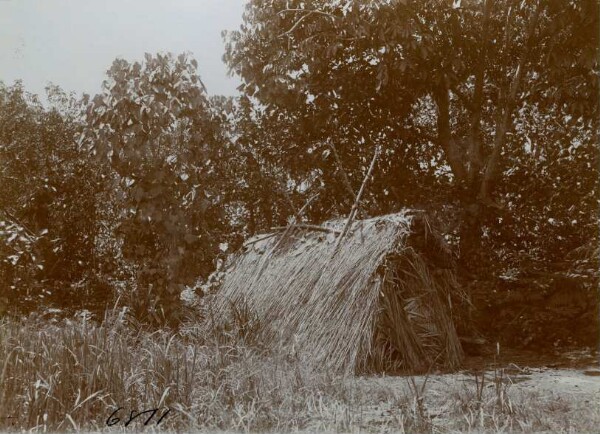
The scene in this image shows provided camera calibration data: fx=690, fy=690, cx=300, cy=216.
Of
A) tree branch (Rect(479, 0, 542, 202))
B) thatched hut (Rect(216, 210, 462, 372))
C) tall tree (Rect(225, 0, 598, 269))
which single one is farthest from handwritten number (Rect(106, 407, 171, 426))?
tree branch (Rect(479, 0, 542, 202))

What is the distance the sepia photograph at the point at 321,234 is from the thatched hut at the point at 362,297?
24mm

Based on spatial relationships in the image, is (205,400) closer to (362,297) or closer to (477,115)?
(362,297)

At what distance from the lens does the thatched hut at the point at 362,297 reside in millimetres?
6289

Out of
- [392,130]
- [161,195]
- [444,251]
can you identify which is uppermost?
[392,130]

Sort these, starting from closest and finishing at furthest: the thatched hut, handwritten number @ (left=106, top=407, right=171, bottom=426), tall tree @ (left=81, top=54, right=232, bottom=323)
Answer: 1. handwritten number @ (left=106, top=407, right=171, bottom=426)
2. the thatched hut
3. tall tree @ (left=81, top=54, right=232, bottom=323)

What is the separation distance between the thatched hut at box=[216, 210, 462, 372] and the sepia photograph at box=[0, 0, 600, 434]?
24mm

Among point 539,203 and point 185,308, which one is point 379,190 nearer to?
point 539,203

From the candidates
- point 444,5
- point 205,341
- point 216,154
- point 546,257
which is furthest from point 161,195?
point 546,257

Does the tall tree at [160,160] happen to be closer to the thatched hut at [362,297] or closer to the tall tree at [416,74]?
the thatched hut at [362,297]

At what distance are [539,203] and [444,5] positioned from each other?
3253 mm

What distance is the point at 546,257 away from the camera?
1012 cm

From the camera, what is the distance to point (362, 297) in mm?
6348

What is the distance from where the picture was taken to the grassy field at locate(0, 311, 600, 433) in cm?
421

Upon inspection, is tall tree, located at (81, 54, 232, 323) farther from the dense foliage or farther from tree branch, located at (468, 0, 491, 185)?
tree branch, located at (468, 0, 491, 185)
